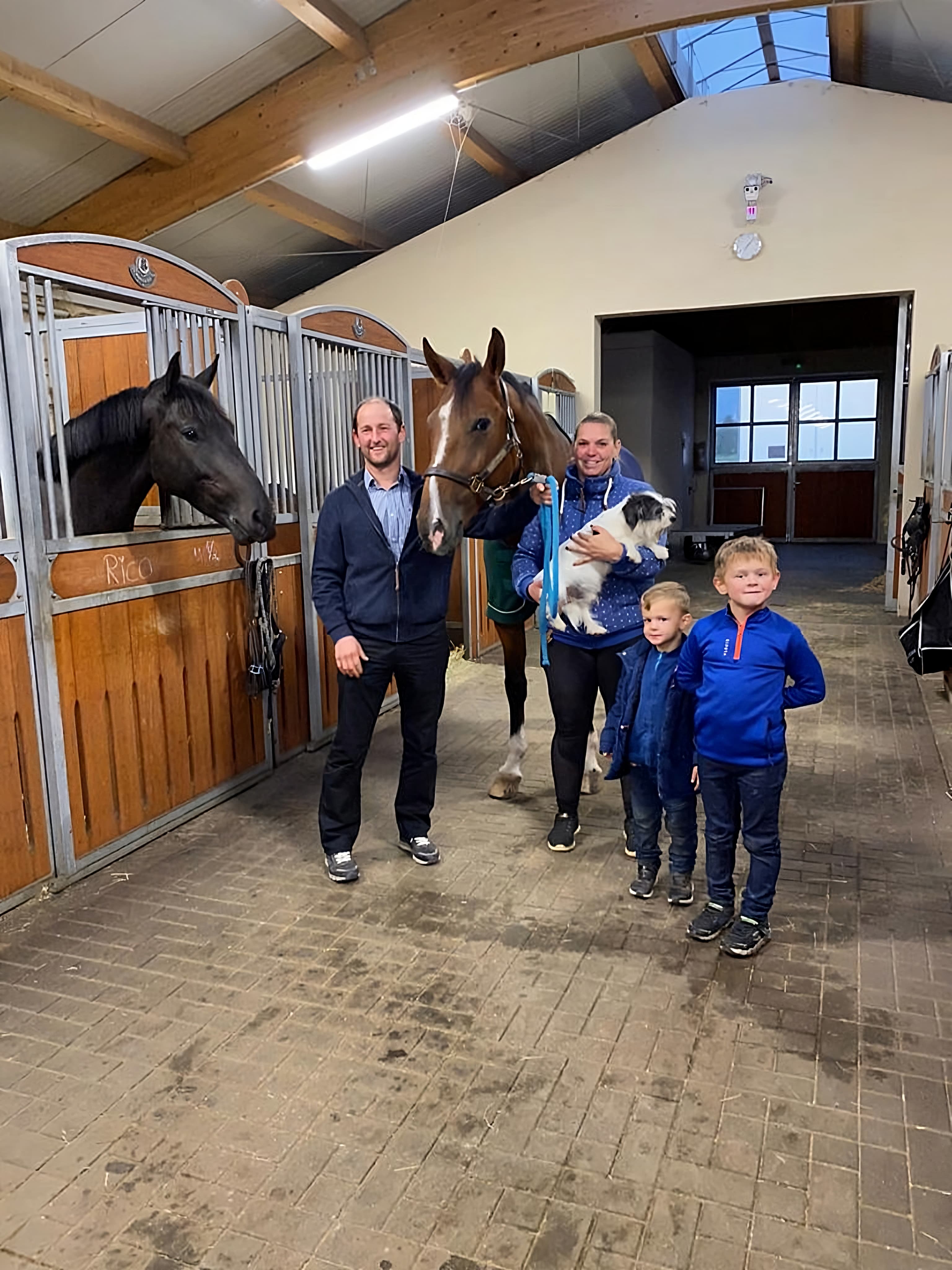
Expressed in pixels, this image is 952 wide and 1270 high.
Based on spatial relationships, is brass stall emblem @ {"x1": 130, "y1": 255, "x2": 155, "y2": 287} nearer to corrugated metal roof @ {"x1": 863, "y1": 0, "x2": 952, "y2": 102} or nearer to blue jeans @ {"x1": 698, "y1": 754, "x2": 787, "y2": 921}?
blue jeans @ {"x1": 698, "y1": 754, "x2": 787, "y2": 921}

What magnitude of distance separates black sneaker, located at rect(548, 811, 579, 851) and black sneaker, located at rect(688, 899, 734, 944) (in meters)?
0.63

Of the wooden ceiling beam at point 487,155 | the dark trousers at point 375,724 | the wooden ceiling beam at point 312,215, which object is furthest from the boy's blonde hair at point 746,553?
the wooden ceiling beam at point 487,155

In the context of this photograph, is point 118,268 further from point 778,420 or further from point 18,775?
point 778,420

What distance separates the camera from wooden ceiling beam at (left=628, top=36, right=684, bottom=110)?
6.61 metres

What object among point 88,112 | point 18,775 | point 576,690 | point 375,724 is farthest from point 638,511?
point 88,112

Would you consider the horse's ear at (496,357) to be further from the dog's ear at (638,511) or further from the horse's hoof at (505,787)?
the horse's hoof at (505,787)

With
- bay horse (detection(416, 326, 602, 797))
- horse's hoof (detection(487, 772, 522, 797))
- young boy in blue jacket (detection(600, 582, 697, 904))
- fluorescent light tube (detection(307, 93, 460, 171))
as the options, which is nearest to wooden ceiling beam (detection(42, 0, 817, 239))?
fluorescent light tube (detection(307, 93, 460, 171))

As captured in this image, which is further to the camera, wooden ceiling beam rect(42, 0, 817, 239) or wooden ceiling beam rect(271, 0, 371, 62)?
wooden ceiling beam rect(42, 0, 817, 239)

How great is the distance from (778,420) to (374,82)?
394 inches

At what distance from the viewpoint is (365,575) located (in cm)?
272

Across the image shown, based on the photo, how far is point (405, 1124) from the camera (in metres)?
1.76

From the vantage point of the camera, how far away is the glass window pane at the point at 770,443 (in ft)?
47.1

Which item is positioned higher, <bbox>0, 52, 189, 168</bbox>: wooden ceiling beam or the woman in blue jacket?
<bbox>0, 52, 189, 168</bbox>: wooden ceiling beam

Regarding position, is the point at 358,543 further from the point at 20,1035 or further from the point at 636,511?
the point at 20,1035
